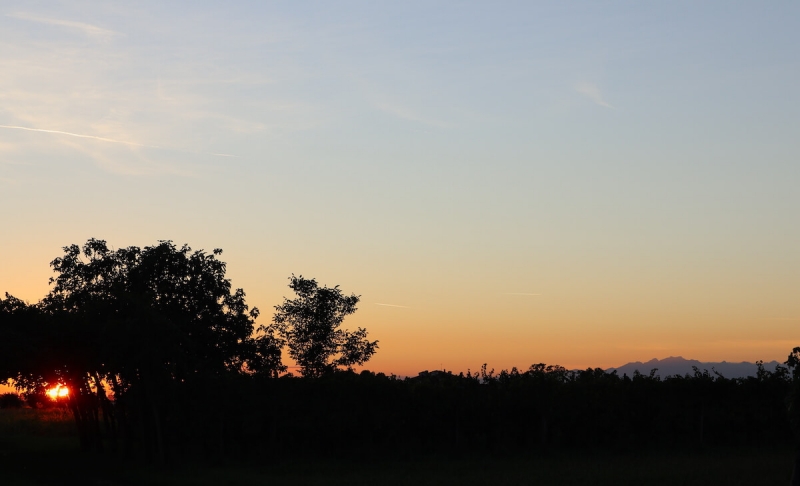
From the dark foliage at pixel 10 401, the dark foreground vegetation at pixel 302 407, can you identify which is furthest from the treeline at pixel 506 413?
the dark foliage at pixel 10 401

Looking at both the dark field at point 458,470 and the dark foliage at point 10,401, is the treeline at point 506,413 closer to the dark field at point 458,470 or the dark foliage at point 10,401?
the dark field at point 458,470

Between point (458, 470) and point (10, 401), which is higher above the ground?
point (10, 401)

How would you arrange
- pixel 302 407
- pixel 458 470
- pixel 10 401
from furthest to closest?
pixel 10 401 < pixel 302 407 < pixel 458 470

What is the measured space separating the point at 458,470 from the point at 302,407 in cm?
776

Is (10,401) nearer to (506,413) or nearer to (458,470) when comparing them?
(506,413)

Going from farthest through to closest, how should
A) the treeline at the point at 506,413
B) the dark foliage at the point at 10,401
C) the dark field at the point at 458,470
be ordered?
the dark foliage at the point at 10,401, the treeline at the point at 506,413, the dark field at the point at 458,470

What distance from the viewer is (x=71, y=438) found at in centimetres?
4753

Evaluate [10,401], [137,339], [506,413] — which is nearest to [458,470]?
[506,413]

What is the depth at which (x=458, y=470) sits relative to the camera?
92.0ft

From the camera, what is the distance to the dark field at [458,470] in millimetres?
24562

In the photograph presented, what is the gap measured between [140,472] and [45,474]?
3.07 metres

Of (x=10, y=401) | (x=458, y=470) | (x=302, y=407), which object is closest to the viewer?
(x=458, y=470)

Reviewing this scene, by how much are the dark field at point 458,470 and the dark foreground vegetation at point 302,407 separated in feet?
0.51

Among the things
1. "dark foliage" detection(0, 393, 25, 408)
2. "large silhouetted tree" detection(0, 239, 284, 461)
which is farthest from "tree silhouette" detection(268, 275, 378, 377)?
"dark foliage" detection(0, 393, 25, 408)
